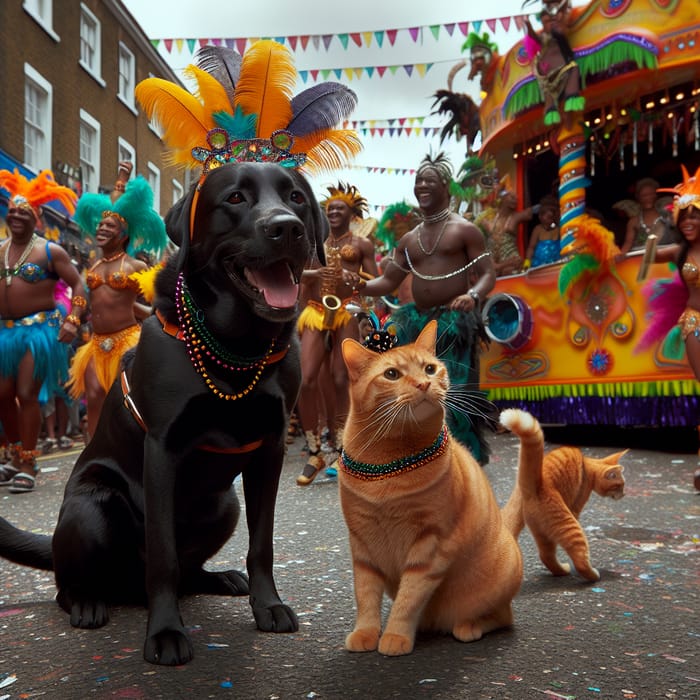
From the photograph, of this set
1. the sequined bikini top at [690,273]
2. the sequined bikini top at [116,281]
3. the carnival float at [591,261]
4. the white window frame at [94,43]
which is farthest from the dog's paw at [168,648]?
the white window frame at [94,43]

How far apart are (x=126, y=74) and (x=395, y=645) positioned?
771 inches

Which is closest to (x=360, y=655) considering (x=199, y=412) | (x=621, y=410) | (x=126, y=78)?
(x=199, y=412)

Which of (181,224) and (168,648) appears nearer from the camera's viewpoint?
(168,648)

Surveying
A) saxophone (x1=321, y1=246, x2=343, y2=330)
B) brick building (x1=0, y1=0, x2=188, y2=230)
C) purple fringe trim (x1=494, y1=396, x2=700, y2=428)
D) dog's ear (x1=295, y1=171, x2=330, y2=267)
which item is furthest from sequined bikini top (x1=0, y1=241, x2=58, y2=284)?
brick building (x1=0, y1=0, x2=188, y2=230)

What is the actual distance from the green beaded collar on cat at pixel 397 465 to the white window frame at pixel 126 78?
18272mm

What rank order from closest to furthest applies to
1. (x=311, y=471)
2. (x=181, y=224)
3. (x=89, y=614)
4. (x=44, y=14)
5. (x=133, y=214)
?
(x=181, y=224) < (x=89, y=614) < (x=311, y=471) < (x=133, y=214) < (x=44, y=14)

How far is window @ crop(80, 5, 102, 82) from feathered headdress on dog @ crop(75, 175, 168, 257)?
11.8 meters

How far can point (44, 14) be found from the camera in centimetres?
1465

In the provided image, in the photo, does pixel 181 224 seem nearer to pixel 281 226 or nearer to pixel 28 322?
pixel 281 226

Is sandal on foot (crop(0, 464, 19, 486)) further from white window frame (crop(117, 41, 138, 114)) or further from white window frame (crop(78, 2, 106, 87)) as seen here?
white window frame (crop(117, 41, 138, 114))

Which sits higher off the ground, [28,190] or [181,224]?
[28,190]

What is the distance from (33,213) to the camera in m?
6.05

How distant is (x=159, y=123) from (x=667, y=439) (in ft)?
23.4

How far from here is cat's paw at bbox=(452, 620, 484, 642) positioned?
207 cm
